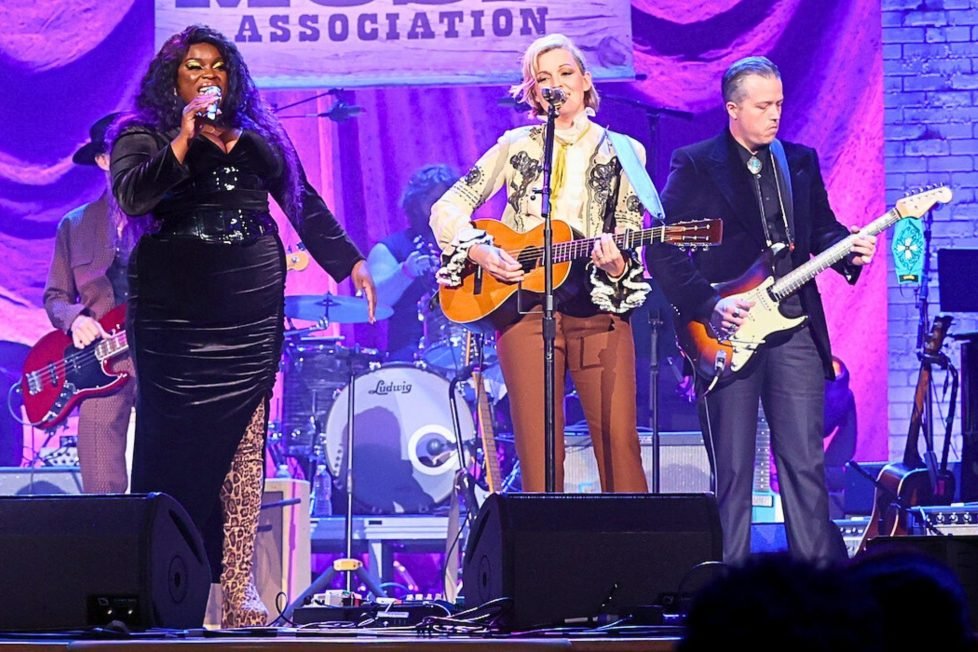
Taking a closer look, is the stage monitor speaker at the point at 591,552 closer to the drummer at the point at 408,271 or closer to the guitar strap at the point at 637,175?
the guitar strap at the point at 637,175

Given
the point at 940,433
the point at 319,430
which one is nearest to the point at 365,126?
the point at 319,430

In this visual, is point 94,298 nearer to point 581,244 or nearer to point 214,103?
point 581,244

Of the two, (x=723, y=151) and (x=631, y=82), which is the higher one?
(x=631, y=82)

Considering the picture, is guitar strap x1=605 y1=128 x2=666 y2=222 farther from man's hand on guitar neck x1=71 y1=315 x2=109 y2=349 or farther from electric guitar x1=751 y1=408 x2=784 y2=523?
man's hand on guitar neck x1=71 y1=315 x2=109 y2=349

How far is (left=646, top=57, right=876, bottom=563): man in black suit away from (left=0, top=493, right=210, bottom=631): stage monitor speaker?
3572 mm

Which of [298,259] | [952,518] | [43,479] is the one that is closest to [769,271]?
[952,518]

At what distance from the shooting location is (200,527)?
436 cm

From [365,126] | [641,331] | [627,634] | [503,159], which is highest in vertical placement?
[365,126]

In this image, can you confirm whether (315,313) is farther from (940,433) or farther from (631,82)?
(940,433)

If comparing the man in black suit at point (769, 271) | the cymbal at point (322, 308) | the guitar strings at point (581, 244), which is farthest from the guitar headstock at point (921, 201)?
the cymbal at point (322, 308)

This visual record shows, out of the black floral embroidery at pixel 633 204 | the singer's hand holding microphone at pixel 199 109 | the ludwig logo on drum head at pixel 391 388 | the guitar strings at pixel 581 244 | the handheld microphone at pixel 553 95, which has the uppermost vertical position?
the handheld microphone at pixel 553 95

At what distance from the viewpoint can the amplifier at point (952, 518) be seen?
21.9ft

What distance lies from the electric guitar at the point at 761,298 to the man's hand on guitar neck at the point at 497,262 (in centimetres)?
138

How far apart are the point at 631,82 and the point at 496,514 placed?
5129 millimetres
